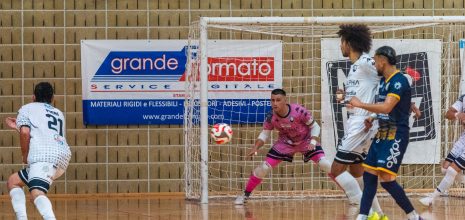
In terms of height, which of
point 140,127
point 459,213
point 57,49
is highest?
point 57,49

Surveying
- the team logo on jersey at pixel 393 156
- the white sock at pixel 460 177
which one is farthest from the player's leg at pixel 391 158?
the white sock at pixel 460 177

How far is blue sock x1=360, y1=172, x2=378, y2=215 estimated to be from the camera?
990 cm

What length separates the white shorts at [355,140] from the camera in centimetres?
1073

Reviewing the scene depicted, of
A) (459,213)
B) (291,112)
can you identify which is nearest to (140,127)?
(291,112)

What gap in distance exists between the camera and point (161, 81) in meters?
16.0

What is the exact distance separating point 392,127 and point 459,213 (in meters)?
3.06

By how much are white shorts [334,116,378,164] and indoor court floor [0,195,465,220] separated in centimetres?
116

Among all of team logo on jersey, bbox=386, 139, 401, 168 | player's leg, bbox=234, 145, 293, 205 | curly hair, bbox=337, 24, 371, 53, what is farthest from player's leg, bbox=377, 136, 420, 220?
player's leg, bbox=234, 145, 293, 205

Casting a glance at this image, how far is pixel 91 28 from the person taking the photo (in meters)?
15.8

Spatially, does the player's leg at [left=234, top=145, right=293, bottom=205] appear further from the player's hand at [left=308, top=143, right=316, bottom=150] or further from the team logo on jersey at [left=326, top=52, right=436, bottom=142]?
the team logo on jersey at [left=326, top=52, right=436, bottom=142]

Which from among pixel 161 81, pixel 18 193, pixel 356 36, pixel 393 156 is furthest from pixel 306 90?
pixel 18 193

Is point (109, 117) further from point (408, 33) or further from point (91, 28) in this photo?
point (408, 33)

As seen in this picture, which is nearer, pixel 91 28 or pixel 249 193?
pixel 249 193

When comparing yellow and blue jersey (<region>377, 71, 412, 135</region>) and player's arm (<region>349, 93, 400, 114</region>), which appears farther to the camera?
yellow and blue jersey (<region>377, 71, 412, 135</region>)
